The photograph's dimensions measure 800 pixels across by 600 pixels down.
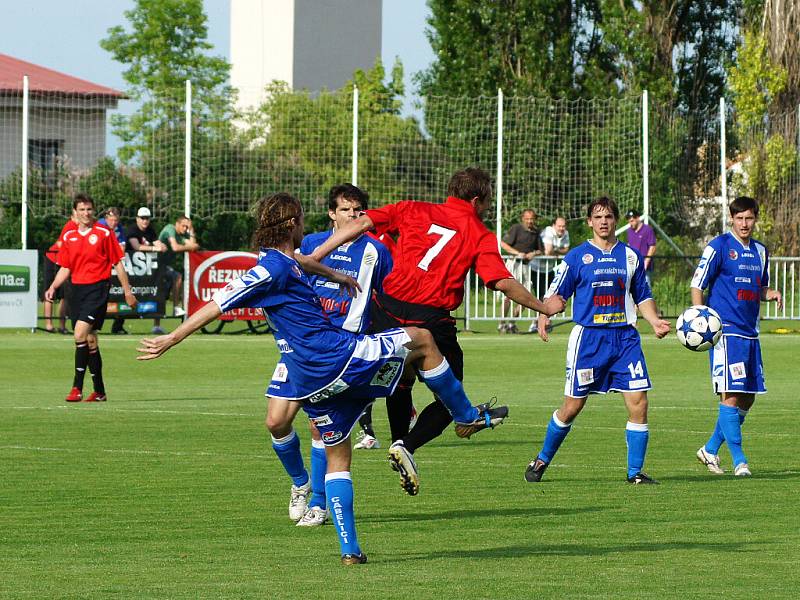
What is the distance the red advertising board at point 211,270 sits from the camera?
2659cm

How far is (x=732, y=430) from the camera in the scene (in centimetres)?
Result: 1114

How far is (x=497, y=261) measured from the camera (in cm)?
959

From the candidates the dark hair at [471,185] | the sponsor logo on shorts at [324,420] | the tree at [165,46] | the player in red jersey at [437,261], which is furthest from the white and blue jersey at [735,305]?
the tree at [165,46]

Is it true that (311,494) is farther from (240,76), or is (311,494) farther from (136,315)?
(240,76)

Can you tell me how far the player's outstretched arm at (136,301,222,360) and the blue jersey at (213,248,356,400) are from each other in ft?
0.27

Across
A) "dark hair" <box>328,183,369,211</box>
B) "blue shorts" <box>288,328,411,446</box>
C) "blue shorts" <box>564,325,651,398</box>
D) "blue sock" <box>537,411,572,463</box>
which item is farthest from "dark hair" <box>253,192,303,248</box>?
"blue sock" <box>537,411,572,463</box>

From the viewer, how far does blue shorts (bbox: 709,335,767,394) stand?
11.1 meters

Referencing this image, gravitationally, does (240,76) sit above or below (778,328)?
above

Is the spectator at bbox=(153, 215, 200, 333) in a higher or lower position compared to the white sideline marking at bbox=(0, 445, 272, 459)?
higher

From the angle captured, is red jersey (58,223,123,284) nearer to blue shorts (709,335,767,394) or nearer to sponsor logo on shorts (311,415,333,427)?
blue shorts (709,335,767,394)

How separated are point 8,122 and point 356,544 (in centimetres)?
2328

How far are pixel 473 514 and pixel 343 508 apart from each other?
1.93 metres

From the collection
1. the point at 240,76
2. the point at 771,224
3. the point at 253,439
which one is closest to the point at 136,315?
the point at 253,439

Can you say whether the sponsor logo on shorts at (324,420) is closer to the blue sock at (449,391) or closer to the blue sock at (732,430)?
the blue sock at (449,391)
